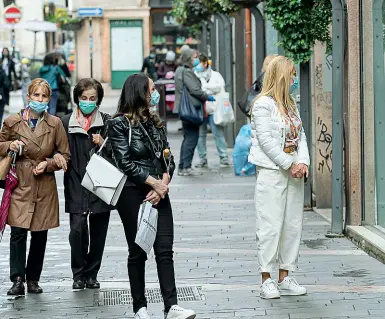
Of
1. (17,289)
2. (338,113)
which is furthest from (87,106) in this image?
(338,113)

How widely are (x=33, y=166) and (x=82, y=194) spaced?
1.52 ft

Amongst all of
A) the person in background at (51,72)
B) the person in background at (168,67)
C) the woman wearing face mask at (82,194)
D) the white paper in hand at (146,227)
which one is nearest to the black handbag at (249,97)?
the woman wearing face mask at (82,194)

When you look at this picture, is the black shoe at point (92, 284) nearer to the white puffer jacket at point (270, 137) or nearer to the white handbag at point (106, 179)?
the white handbag at point (106, 179)

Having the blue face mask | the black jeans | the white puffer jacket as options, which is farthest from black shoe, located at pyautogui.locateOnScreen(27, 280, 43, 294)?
the blue face mask

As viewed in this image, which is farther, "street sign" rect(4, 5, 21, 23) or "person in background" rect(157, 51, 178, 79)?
"street sign" rect(4, 5, 21, 23)

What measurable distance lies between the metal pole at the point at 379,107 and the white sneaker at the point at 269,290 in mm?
2620

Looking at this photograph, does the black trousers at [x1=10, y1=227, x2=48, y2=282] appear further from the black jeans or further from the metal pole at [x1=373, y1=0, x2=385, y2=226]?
the black jeans

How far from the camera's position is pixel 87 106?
909 cm

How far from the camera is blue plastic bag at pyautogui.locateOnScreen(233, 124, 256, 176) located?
1756 cm

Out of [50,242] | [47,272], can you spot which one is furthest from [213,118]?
[47,272]

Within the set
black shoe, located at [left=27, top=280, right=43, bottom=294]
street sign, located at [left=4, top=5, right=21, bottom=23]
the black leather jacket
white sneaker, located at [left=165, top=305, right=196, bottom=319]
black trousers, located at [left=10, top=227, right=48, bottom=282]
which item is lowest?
black shoe, located at [left=27, top=280, right=43, bottom=294]

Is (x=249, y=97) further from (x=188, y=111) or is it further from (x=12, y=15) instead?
(x=12, y=15)

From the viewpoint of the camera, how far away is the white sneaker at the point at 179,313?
7.55 m

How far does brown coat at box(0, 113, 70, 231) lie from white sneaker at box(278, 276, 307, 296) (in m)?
1.77
